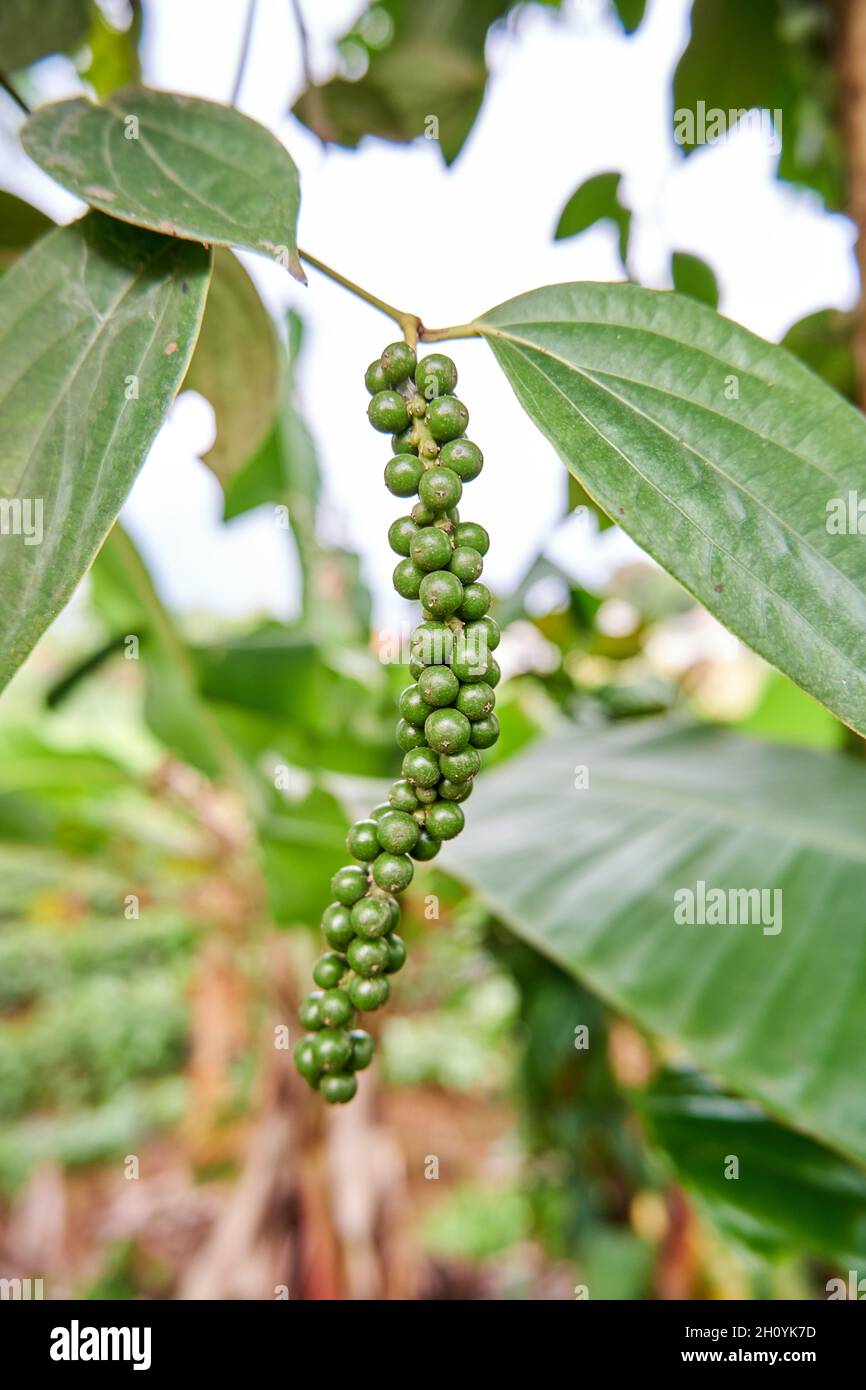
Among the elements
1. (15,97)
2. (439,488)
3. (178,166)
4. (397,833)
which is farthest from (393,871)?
(15,97)

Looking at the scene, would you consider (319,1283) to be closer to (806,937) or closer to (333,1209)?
(333,1209)

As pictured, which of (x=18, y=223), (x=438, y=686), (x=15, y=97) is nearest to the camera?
(x=438, y=686)

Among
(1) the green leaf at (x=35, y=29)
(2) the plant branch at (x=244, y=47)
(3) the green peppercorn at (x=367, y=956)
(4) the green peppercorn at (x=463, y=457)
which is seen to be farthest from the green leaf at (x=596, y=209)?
(3) the green peppercorn at (x=367, y=956)

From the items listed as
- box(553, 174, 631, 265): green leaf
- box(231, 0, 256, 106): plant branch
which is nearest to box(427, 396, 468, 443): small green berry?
box(231, 0, 256, 106): plant branch

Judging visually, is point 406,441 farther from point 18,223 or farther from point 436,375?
point 18,223

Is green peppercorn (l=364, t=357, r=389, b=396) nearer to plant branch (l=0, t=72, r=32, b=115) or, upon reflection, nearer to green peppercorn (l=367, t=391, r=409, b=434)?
green peppercorn (l=367, t=391, r=409, b=434)

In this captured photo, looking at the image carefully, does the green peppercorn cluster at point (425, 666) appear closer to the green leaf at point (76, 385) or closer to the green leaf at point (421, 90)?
the green leaf at point (76, 385)

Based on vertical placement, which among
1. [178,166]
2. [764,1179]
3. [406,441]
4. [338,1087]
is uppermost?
[178,166]
